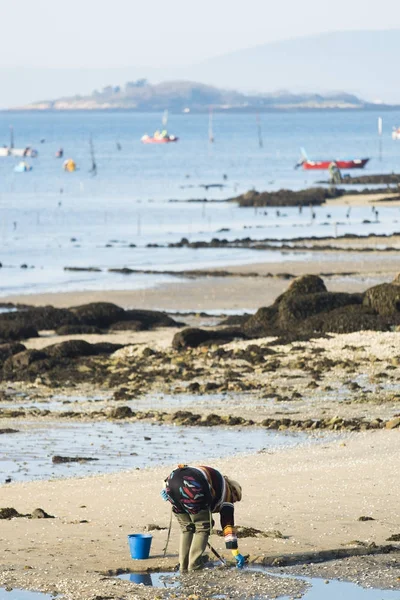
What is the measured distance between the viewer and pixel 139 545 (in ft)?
39.5

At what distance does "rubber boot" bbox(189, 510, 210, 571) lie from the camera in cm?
1145

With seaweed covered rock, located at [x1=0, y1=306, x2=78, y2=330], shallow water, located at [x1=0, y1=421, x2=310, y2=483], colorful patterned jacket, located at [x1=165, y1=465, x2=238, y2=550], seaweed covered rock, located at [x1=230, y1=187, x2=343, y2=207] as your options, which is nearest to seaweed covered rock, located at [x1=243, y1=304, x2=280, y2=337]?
seaweed covered rock, located at [x1=0, y1=306, x2=78, y2=330]

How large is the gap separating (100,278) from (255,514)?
115 feet

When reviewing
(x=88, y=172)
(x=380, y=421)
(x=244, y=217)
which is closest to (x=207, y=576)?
(x=380, y=421)

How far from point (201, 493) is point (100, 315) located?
79.5 feet

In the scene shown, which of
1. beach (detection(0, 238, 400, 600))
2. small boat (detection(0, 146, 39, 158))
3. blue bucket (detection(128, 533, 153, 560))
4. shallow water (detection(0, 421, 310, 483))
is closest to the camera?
beach (detection(0, 238, 400, 600))

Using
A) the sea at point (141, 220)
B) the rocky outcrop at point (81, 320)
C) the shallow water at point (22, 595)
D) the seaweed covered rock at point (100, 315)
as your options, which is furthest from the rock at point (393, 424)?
the sea at point (141, 220)

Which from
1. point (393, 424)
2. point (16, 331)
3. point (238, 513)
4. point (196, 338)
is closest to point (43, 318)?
point (16, 331)

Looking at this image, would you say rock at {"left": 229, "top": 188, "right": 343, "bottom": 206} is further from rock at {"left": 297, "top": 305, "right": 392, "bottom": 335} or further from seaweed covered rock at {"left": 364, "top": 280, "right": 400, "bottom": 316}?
rock at {"left": 297, "top": 305, "right": 392, "bottom": 335}

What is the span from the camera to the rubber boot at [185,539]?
11.5 m

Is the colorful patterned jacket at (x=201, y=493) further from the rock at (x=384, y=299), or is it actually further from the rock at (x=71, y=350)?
the rock at (x=384, y=299)

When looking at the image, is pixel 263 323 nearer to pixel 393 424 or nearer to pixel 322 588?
pixel 393 424

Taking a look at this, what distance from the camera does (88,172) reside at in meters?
141

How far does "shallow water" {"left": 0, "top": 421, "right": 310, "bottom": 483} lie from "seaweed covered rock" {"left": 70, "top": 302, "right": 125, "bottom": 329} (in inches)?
517
